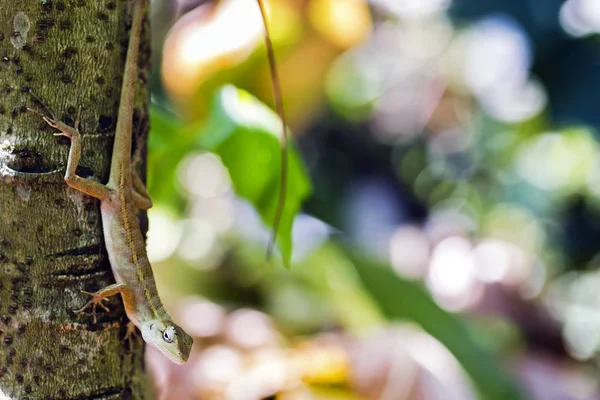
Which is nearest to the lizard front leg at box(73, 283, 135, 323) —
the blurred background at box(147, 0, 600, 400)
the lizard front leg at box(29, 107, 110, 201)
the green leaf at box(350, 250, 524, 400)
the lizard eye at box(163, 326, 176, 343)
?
the lizard front leg at box(29, 107, 110, 201)

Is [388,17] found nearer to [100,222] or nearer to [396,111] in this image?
[396,111]

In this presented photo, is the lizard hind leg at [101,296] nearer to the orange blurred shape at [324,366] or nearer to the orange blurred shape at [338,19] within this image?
the orange blurred shape at [324,366]

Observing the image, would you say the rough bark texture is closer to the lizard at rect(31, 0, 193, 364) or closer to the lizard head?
the lizard at rect(31, 0, 193, 364)

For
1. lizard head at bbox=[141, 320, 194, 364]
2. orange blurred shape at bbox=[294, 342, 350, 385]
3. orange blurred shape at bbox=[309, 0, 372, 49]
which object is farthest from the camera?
orange blurred shape at bbox=[309, 0, 372, 49]

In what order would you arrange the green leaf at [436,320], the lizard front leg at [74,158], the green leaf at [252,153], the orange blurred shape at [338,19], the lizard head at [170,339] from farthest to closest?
the orange blurred shape at [338,19]
the green leaf at [436,320]
the green leaf at [252,153]
the lizard head at [170,339]
the lizard front leg at [74,158]

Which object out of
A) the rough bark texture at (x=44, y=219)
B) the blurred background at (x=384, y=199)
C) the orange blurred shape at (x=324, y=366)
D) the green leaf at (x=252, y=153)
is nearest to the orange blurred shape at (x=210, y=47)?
the blurred background at (x=384, y=199)

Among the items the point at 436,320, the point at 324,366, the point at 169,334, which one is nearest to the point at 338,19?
the point at 436,320

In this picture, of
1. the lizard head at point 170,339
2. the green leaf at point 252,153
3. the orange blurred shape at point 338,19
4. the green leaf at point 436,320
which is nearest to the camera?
the lizard head at point 170,339
